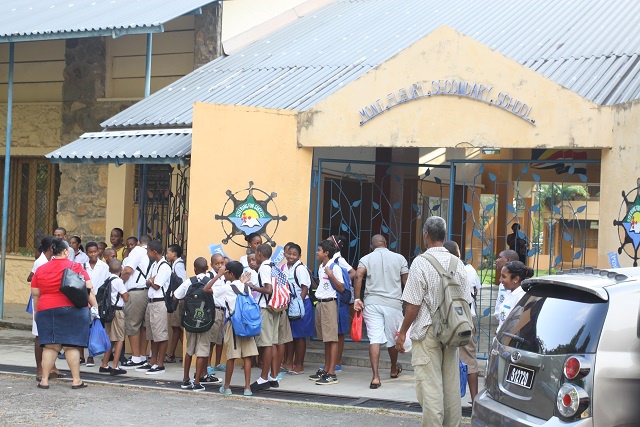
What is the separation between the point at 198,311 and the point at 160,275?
1.38 m

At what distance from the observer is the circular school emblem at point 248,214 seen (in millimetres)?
12008

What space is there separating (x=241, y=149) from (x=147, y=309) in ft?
7.55

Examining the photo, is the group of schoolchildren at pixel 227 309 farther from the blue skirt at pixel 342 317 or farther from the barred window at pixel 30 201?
the barred window at pixel 30 201

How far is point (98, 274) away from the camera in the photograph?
38.2 feet

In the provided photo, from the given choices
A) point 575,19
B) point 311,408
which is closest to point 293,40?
point 575,19

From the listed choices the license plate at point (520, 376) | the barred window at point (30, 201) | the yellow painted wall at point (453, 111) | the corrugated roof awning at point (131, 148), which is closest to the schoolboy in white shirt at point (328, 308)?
the yellow painted wall at point (453, 111)

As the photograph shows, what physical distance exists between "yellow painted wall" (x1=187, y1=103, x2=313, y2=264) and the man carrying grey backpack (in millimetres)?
4699

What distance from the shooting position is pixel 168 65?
54.9 feet

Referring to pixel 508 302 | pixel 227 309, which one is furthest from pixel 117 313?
pixel 508 302

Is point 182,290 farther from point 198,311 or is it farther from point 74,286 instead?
point 74,286

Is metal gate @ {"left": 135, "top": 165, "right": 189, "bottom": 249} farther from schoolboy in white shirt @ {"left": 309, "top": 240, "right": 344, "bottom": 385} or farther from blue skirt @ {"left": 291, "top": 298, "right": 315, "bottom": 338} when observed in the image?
schoolboy in white shirt @ {"left": 309, "top": 240, "right": 344, "bottom": 385}

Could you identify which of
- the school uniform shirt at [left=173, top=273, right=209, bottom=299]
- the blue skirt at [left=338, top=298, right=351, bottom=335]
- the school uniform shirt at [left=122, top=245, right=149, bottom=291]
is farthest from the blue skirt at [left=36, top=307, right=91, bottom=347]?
the blue skirt at [left=338, top=298, right=351, bottom=335]

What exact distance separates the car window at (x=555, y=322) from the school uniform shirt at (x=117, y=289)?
604 centimetres

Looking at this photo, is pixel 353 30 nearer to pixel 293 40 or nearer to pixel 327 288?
pixel 293 40
